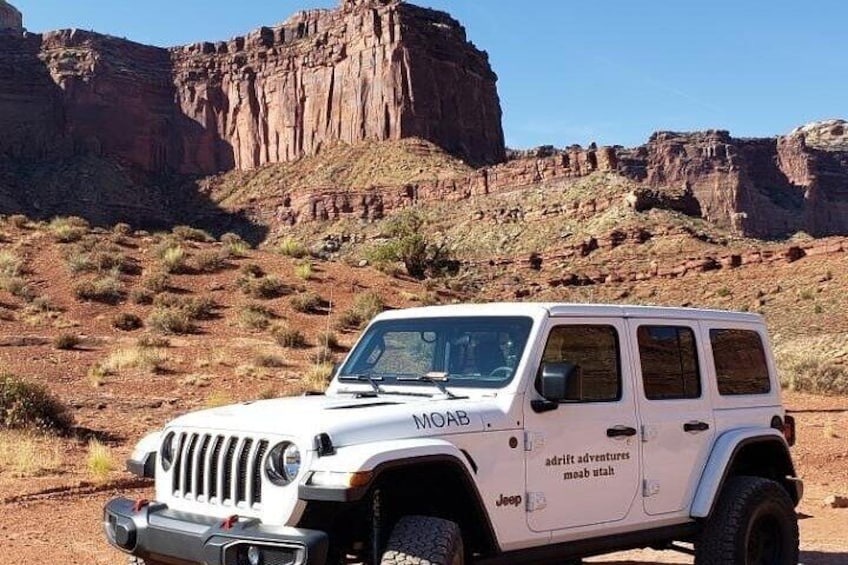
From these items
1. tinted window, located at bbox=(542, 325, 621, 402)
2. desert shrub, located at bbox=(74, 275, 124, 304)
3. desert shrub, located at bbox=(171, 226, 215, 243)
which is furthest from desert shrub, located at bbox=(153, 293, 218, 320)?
tinted window, located at bbox=(542, 325, 621, 402)

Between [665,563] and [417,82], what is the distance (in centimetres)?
9896

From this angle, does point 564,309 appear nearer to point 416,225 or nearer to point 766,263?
point 766,263

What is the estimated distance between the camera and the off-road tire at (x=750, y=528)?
21.7 ft

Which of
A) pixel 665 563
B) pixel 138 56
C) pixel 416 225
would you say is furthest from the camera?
pixel 138 56

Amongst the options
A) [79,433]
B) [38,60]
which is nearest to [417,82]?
[38,60]

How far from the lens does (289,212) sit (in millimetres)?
91000

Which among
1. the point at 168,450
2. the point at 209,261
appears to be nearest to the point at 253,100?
the point at 209,261

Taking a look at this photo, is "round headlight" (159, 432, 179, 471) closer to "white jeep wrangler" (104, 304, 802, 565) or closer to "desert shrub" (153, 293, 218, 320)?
"white jeep wrangler" (104, 304, 802, 565)

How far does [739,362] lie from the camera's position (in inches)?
291

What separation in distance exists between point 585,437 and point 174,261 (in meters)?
25.7

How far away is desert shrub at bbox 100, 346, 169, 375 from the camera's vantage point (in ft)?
65.6

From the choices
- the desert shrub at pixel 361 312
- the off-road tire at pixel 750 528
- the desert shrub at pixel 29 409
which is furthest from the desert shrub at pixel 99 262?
the off-road tire at pixel 750 528

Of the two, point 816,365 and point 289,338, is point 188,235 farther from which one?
point 816,365

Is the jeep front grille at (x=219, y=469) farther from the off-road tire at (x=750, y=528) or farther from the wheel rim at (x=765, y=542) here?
the wheel rim at (x=765, y=542)
